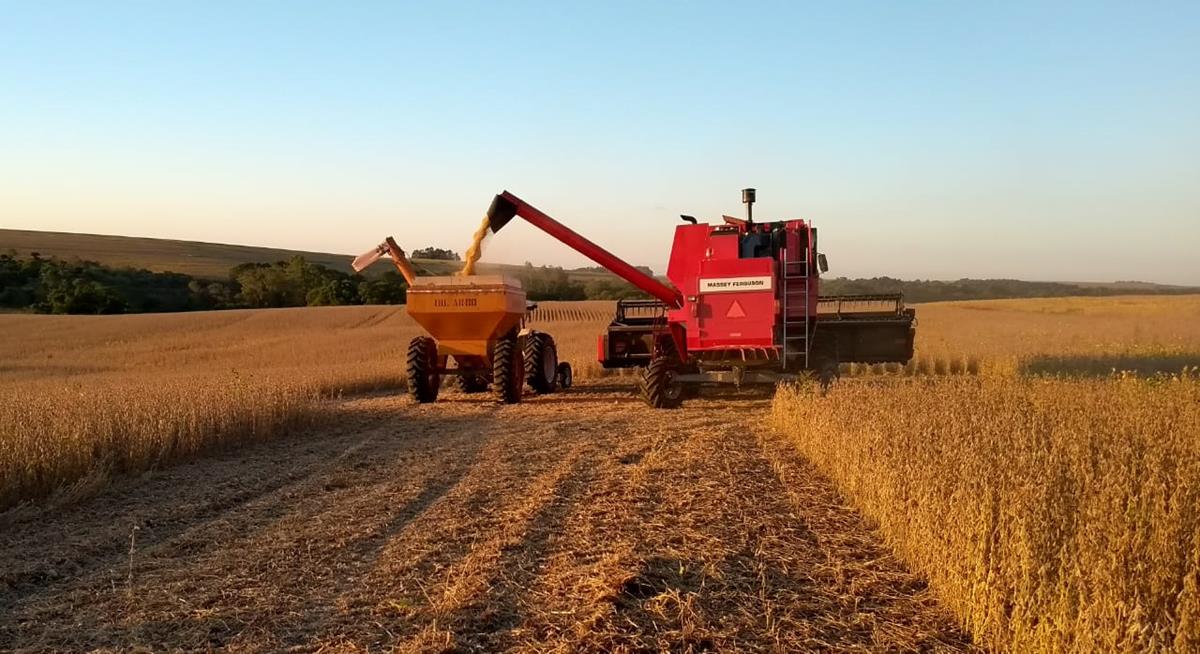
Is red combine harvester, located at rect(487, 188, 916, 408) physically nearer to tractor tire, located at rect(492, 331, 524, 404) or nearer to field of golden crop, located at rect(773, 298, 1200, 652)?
tractor tire, located at rect(492, 331, 524, 404)

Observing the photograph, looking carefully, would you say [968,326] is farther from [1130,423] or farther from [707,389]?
[1130,423]

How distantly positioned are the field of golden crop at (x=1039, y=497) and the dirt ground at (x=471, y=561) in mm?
265

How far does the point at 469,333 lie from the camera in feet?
44.7

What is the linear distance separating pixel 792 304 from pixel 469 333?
5.02m

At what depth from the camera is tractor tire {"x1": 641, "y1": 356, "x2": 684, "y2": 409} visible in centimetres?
1199

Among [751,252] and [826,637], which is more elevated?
[751,252]

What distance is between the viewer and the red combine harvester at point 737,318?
37.8 ft

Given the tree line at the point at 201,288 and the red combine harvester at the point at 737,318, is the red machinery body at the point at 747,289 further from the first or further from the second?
the tree line at the point at 201,288

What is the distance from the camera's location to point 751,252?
1238cm

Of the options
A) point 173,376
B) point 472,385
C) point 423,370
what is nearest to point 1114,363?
point 472,385

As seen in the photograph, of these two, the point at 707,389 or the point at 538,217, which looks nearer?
the point at 707,389

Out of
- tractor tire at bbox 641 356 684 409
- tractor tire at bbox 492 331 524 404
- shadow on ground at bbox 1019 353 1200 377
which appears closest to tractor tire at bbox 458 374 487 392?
tractor tire at bbox 492 331 524 404

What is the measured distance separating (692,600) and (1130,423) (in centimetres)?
386

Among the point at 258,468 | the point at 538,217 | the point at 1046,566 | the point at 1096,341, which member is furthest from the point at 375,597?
the point at 1096,341
